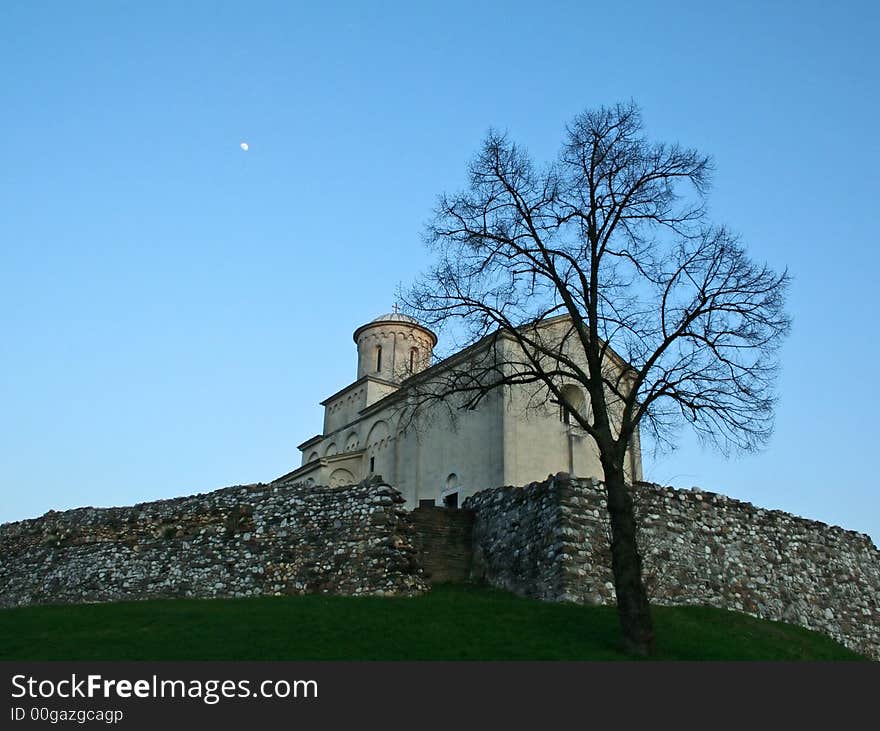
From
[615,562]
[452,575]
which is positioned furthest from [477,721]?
[452,575]

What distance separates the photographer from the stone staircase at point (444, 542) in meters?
19.7

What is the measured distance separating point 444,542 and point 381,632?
649cm

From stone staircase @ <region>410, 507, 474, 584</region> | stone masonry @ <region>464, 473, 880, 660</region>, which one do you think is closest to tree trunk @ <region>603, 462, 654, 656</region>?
stone masonry @ <region>464, 473, 880, 660</region>

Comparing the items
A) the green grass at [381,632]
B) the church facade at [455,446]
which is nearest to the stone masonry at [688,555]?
the green grass at [381,632]

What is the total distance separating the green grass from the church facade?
7.47m

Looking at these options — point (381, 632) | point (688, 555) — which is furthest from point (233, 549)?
point (688, 555)

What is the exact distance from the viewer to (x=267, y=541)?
19.5 m

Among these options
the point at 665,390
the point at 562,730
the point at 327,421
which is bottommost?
the point at 562,730

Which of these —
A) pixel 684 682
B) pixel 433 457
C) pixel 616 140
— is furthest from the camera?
pixel 433 457

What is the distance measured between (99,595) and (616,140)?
614 inches

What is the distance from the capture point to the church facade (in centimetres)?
3011

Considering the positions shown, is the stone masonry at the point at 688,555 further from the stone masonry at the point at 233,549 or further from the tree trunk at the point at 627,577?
the tree trunk at the point at 627,577

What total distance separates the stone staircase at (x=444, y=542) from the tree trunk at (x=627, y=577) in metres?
6.44

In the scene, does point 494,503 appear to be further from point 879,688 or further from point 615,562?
point 879,688
